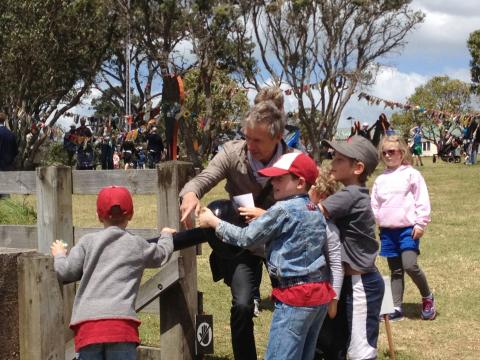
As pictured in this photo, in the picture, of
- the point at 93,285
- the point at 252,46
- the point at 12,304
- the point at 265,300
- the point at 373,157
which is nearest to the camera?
the point at 93,285

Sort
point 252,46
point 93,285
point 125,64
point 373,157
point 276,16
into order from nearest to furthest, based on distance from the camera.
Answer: point 93,285, point 373,157, point 276,16, point 252,46, point 125,64

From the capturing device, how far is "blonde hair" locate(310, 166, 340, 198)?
14.6 ft

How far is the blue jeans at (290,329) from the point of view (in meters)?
3.68

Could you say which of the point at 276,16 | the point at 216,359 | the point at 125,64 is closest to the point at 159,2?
the point at 276,16

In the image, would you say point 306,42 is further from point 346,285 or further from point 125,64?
point 346,285

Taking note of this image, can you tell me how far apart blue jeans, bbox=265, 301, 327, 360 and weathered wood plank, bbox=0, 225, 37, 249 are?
9.62 ft

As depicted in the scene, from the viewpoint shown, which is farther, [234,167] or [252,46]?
[252,46]

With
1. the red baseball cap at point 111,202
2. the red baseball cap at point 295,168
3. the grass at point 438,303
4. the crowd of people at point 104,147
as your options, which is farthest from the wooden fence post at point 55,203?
the crowd of people at point 104,147

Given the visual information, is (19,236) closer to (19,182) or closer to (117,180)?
(19,182)

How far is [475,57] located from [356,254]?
153 feet

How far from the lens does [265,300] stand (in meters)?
7.64

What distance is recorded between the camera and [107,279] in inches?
145

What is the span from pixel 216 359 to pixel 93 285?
2.13 m

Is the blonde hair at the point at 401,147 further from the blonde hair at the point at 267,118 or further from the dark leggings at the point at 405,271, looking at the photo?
the blonde hair at the point at 267,118
